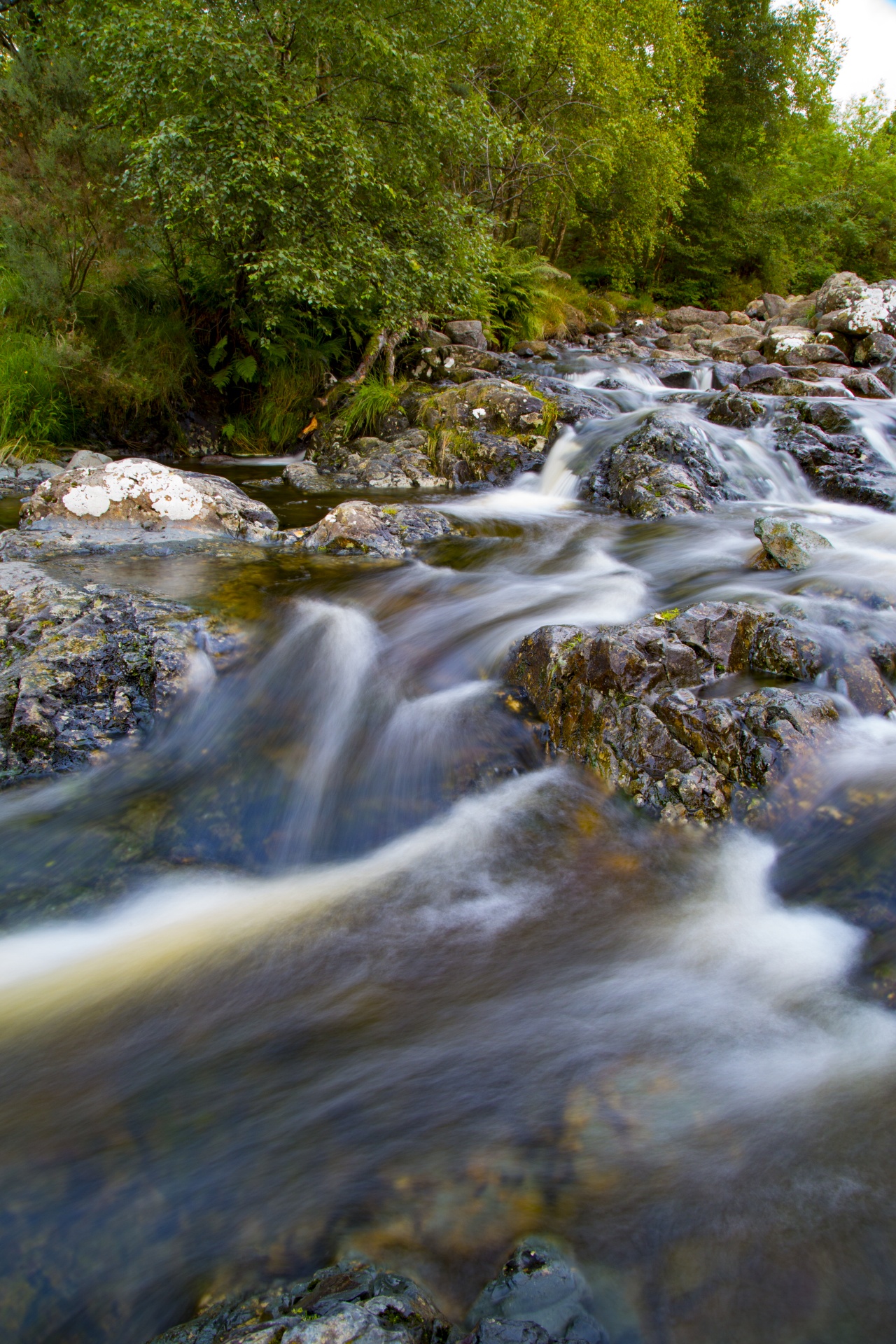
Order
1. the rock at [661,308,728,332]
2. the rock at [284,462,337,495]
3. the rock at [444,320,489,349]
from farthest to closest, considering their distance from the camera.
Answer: the rock at [661,308,728,332], the rock at [444,320,489,349], the rock at [284,462,337,495]

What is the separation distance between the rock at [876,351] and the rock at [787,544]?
12576 mm

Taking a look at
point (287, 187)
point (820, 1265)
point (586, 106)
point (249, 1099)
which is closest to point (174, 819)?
point (249, 1099)

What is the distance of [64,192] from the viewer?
1066 centimetres

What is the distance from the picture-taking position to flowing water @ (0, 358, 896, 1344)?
2002 millimetres

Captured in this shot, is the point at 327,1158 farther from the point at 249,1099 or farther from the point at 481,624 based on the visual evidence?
the point at 481,624

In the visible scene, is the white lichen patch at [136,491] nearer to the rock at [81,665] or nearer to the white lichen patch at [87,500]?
the white lichen patch at [87,500]

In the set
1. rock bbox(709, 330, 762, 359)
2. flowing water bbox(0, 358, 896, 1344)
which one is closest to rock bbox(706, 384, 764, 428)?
flowing water bbox(0, 358, 896, 1344)

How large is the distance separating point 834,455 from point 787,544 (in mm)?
4795

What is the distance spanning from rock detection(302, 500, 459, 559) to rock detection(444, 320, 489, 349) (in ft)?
27.3

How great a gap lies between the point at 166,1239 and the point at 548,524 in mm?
7848

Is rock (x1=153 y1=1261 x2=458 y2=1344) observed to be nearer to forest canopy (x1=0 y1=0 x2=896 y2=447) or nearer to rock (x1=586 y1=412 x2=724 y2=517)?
rock (x1=586 y1=412 x2=724 y2=517)

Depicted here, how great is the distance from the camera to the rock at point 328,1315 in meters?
1.56

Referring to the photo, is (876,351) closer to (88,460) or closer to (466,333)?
(466,333)

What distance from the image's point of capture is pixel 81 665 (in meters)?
4.55
